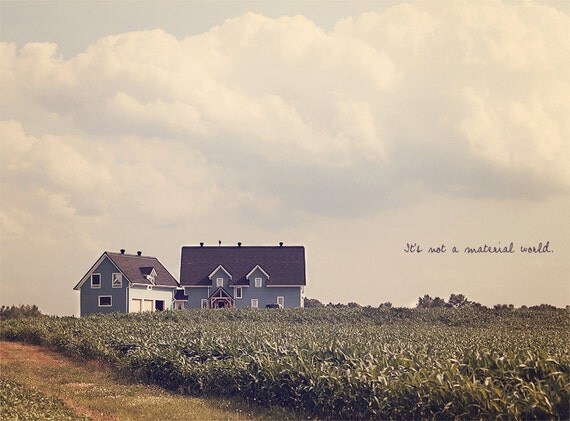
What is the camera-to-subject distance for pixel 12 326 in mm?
43812

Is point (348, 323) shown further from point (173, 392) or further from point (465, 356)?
point (465, 356)

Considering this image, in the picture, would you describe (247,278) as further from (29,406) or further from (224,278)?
(29,406)

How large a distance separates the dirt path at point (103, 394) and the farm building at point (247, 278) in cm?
3339

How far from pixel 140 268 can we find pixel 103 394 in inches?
1593

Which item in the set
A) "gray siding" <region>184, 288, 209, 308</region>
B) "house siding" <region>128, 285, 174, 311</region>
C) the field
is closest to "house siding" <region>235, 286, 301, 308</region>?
"gray siding" <region>184, 288, 209, 308</region>

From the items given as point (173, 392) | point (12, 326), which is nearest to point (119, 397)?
point (173, 392)

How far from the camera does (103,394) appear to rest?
2486 centimetres

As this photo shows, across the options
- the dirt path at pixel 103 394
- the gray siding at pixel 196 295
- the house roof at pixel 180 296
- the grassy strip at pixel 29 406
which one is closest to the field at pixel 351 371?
the dirt path at pixel 103 394

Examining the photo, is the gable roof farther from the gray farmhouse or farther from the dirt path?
the dirt path

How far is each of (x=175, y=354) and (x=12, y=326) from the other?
818 inches

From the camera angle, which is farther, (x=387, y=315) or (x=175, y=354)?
(x=387, y=315)

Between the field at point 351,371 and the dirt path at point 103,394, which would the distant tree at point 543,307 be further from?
the dirt path at point 103,394

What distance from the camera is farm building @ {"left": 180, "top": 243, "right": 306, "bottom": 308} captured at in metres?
68.7

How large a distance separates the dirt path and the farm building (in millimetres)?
33389
